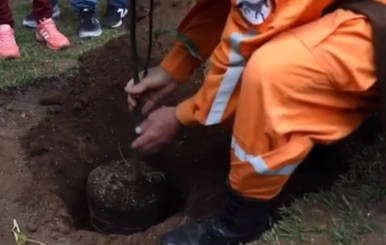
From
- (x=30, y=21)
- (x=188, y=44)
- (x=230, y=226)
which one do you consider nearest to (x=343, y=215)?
(x=230, y=226)

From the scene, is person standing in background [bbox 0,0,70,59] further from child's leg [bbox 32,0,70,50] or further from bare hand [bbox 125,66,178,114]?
bare hand [bbox 125,66,178,114]

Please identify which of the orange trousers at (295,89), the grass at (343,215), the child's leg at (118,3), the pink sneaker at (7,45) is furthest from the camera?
the child's leg at (118,3)

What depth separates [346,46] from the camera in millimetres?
1647

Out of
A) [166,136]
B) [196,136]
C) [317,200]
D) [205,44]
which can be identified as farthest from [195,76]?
[317,200]

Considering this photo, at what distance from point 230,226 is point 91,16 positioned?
1338mm

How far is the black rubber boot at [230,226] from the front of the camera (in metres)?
1.76

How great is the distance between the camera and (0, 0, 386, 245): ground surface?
1.81m

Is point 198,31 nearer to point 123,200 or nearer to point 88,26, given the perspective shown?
point 123,200

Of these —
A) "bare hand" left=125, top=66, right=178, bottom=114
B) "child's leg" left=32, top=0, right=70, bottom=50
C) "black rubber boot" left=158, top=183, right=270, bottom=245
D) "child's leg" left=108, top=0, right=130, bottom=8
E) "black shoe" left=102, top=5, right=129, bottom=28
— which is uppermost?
"bare hand" left=125, top=66, right=178, bottom=114

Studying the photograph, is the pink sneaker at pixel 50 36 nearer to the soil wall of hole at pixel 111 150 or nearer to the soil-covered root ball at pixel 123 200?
the soil wall of hole at pixel 111 150

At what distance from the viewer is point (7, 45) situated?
8.86 ft

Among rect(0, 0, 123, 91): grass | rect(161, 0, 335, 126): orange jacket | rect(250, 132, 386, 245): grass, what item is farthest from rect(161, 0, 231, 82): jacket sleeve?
rect(0, 0, 123, 91): grass

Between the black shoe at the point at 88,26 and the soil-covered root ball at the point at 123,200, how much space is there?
813 millimetres

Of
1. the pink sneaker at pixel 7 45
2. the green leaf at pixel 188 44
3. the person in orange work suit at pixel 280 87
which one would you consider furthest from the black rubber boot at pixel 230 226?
the pink sneaker at pixel 7 45
